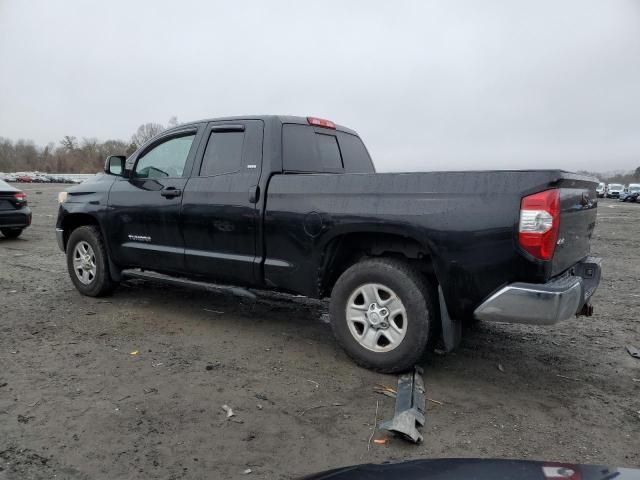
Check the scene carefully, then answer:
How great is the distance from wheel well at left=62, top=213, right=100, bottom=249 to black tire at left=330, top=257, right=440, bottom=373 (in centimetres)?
344

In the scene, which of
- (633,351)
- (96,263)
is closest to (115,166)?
(96,263)

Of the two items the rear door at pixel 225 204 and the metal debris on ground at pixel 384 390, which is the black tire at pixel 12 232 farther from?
the metal debris on ground at pixel 384 390

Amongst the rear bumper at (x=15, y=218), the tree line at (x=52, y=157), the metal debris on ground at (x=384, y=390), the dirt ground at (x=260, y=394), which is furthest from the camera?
the tree line at (x=52, y=157)

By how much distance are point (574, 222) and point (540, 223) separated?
59 cm

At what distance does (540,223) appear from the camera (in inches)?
118

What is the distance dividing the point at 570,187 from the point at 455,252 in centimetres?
87

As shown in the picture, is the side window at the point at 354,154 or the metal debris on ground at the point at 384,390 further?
the side window at the point at 354,154

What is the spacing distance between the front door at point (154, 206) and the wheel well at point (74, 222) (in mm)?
534

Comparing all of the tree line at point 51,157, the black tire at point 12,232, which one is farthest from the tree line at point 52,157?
the black tire at point 12,232

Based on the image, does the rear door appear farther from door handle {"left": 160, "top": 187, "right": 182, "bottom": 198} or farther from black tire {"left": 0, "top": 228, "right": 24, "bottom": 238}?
black tire {"left": 0, "top": 228, "right": 24, "bottom": 238}

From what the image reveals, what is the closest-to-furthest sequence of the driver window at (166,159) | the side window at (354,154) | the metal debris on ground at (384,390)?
the metal debris on ground at (384,390), the driver window at (166,159), the side window at (354,154)

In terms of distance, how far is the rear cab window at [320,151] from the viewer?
4.38 m

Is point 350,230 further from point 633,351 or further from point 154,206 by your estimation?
point 633,351

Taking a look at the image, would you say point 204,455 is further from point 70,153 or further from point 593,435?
point 70,153
